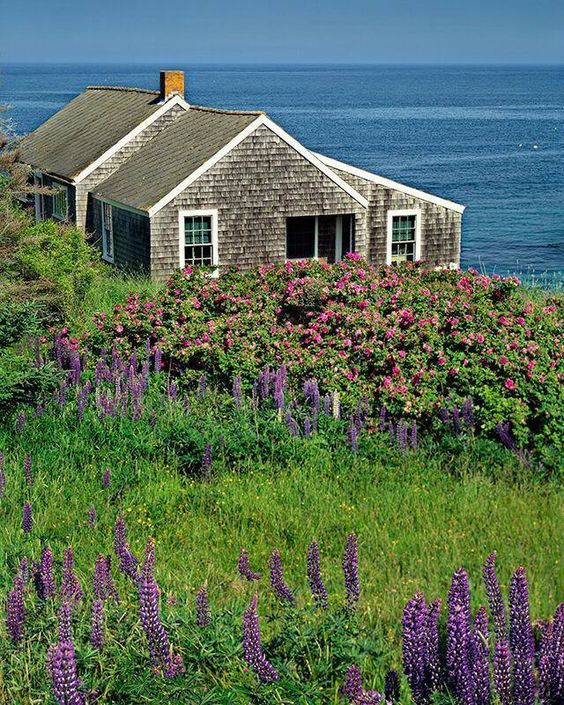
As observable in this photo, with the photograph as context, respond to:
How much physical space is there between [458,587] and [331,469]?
22.0 feet

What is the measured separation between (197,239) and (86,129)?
32.5 ft

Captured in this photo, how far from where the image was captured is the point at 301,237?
3194 cm

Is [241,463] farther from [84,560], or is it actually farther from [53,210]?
[53,210]

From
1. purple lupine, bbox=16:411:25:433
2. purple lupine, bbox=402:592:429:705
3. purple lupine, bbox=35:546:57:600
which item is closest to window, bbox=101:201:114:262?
purple lupine, bbox=16:411:25:433

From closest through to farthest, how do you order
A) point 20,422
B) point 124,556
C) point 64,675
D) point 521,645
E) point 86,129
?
point 64,675 → point 521,645 → point 124,556 → point 20,422 → point 86,129

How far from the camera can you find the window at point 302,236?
3178cm

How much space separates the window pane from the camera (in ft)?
104

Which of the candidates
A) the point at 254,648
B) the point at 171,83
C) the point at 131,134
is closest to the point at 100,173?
the point at 131,134

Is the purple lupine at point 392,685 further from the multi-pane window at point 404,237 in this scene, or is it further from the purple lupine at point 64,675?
the multi-pane window at point 404,237

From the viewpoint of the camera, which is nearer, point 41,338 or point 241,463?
point 241,463

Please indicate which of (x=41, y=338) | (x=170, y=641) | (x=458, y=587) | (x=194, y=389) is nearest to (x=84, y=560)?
(x=170, y=641)

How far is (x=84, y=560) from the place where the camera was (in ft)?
30.5

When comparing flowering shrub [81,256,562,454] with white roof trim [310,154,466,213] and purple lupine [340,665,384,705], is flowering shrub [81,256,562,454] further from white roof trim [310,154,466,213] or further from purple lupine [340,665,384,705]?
white roof trim [310,154,466,213]

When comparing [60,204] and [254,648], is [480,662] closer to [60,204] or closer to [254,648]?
[254,648]
